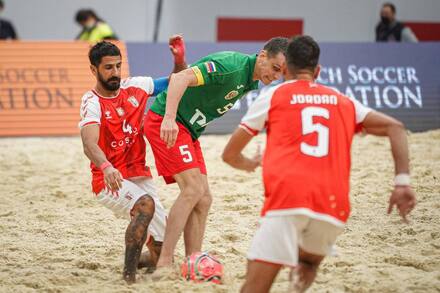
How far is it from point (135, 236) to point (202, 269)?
54 cm

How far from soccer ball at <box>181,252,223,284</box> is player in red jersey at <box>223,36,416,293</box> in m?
1.20

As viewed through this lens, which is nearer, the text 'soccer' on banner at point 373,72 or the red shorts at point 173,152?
the red shorts at point 173,152

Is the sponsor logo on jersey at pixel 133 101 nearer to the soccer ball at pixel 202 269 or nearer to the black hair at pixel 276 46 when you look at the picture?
the black hair at pixel 276 46

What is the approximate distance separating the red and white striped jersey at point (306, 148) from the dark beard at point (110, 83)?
1.73m

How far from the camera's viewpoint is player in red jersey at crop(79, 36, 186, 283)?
20.5 ft

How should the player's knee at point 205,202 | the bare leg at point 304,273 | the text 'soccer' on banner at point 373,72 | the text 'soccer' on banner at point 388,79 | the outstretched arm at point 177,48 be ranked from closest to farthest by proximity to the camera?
the bare leg at point 304,273
the player's knee at point 205,202
the outstretched arm at point 177,48
the text 'soccer' on banner at point 373,72
the text 'soccer' on banner at point 388,79

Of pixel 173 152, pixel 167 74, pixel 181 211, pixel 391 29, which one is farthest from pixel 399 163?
pixel 391 29

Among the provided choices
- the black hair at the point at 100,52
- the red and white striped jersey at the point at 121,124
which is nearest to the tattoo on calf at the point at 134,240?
the red and white striped jersey at the point at 121,124

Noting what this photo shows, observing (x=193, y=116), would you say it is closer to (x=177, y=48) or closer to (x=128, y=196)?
(x=177, y=48)

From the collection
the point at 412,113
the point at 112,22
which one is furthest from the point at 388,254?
the point at 112,22

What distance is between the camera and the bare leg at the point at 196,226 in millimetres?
6469

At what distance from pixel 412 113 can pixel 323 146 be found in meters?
9.31

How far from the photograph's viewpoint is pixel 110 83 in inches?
254

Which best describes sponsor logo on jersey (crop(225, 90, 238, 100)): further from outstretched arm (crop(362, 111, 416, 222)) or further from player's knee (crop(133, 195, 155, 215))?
outstretched arm (crop(362, 111, 416, 222))
